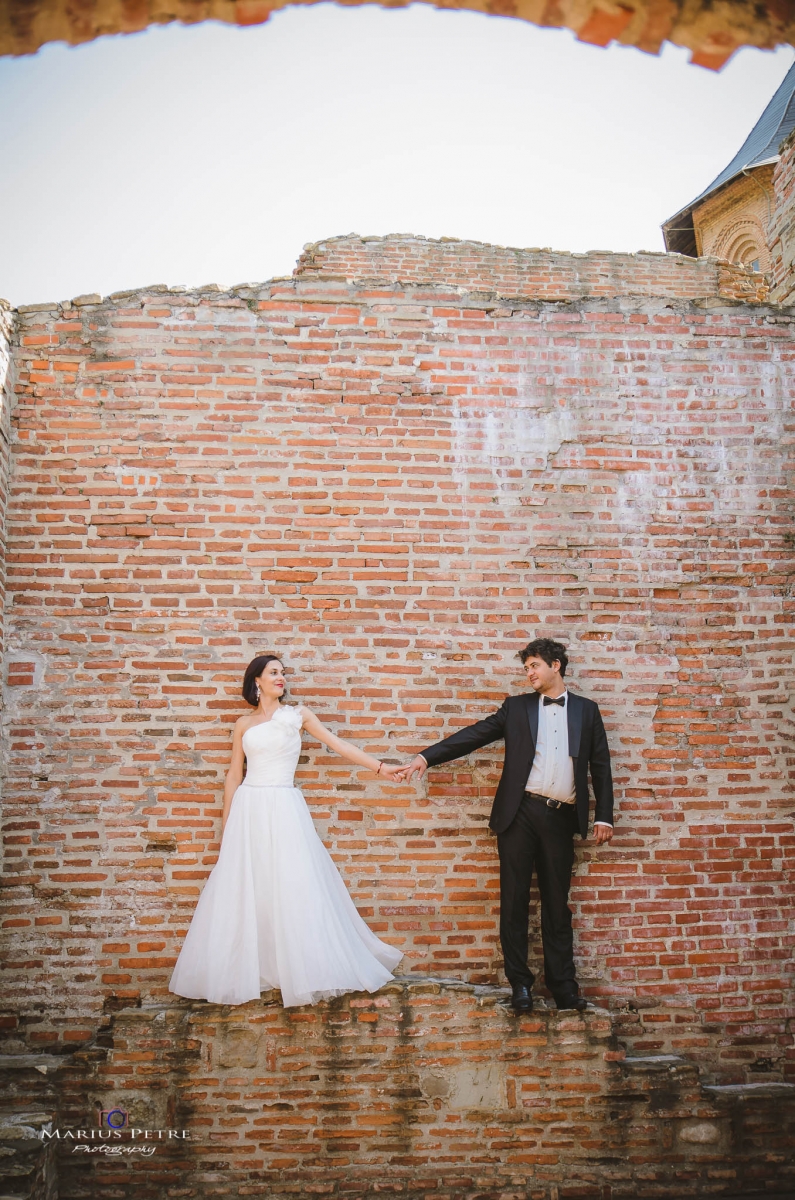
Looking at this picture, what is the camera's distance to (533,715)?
4902 millimetres

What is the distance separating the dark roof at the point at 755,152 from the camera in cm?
1742

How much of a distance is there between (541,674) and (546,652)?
0.43 feet

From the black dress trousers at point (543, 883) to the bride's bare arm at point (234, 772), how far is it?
147cm

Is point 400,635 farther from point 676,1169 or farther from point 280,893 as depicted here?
point 676,1169

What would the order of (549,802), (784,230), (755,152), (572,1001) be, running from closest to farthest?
(572,1001), (549,802), (784,230), (755,152)

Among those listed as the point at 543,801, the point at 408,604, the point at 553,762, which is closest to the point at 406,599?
the point at 408,604

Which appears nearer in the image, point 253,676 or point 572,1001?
point 572,1001

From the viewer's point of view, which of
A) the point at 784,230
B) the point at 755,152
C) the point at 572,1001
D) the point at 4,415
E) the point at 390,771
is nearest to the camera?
the point at 572,1001

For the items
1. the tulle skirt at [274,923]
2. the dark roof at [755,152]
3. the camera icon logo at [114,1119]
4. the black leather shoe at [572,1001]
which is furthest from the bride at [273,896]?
the dark roof at [755,152]

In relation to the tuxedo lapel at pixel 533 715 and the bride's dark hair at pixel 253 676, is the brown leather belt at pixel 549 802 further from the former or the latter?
the bride's dark hair at pixel 253 676

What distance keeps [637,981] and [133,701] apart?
319 cm

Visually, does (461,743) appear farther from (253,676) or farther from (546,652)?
(253,676)

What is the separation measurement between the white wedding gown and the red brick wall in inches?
9.2

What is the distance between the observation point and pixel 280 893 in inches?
178
